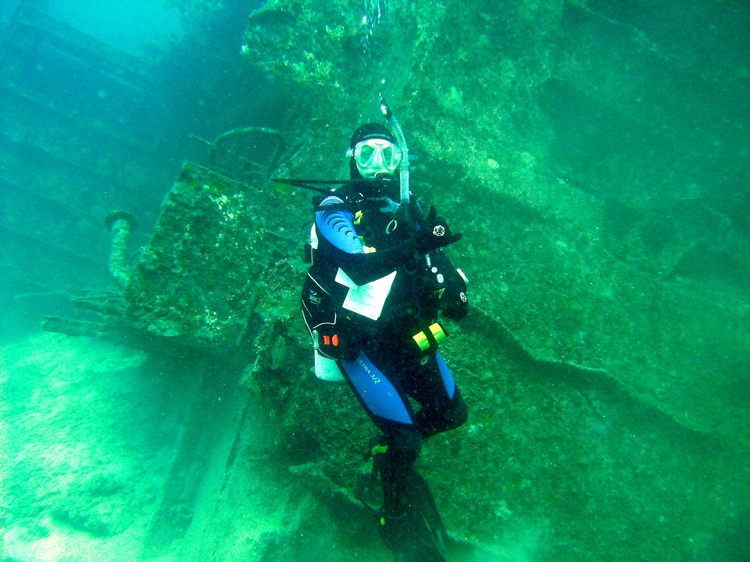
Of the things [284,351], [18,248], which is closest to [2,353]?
[18,248]

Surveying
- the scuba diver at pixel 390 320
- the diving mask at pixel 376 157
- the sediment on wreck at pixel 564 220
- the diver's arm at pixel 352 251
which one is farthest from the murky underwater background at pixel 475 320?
the diving mask at pixel 376 157

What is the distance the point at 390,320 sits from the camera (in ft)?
7.43

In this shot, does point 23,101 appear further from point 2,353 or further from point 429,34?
point 429,34

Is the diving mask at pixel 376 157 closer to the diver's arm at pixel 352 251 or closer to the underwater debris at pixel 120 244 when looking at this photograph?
the diver's arm at pixel 352 251

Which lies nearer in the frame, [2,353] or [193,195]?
[193,195]

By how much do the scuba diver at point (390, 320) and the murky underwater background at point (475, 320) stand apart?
72 cm

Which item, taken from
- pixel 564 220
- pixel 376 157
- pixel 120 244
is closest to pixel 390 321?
pixel 376 157

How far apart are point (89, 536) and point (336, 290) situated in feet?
24.4

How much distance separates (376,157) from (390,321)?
1265mm

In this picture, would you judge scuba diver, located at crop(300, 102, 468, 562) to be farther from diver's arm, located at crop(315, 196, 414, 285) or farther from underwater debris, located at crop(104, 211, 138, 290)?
underwater debris, located at crop(104, 211, 138, 290)

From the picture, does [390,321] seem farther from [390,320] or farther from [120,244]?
[120,244]

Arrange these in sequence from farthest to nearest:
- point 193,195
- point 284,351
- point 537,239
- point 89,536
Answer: point 89,536 < point 537,239 < point 193,195 < point 284,351

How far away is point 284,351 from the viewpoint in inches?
137

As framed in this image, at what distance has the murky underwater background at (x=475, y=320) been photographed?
125 inches
